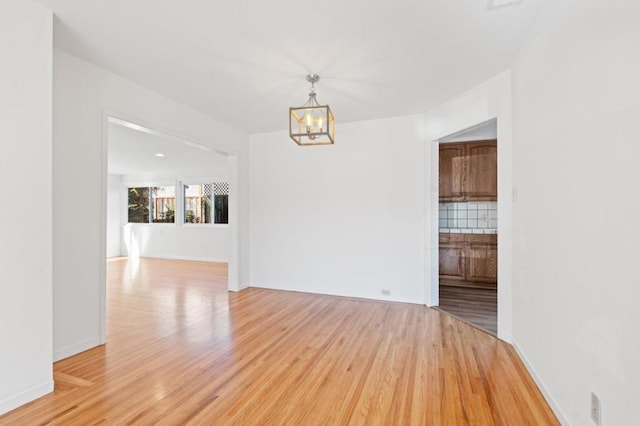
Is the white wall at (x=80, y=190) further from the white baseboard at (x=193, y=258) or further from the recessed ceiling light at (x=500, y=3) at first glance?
the white baseboard at (x=193, y=258)

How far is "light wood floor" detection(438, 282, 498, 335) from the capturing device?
346 cm

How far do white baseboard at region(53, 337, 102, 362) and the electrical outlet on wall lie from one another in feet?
12.2

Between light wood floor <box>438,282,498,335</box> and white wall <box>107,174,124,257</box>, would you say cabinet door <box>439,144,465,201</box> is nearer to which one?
light wood floor <box>438,282,498,335</box>

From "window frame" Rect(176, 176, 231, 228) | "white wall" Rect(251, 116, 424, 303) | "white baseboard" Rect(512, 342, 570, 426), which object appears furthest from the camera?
"window frame" Rect(176, 176, 231, 228)

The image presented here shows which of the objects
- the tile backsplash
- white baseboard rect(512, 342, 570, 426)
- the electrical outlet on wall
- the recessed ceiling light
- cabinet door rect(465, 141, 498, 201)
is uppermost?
the recessed ceiling light

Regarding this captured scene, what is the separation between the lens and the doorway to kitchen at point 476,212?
4.91 m

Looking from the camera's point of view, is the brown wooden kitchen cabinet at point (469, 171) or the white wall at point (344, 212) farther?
the brown wooden kitchen cabinet at point (469, 171)

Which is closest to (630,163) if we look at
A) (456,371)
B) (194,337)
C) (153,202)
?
(456,371)

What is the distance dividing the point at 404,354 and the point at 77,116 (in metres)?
3.66

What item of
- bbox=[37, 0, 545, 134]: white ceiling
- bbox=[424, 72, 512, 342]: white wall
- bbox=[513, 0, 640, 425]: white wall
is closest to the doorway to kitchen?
bbox=[424, 72, 512, 342]: white wall

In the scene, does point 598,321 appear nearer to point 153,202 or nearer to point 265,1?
point 265,1

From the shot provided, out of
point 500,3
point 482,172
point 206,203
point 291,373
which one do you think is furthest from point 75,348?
point 206,203
